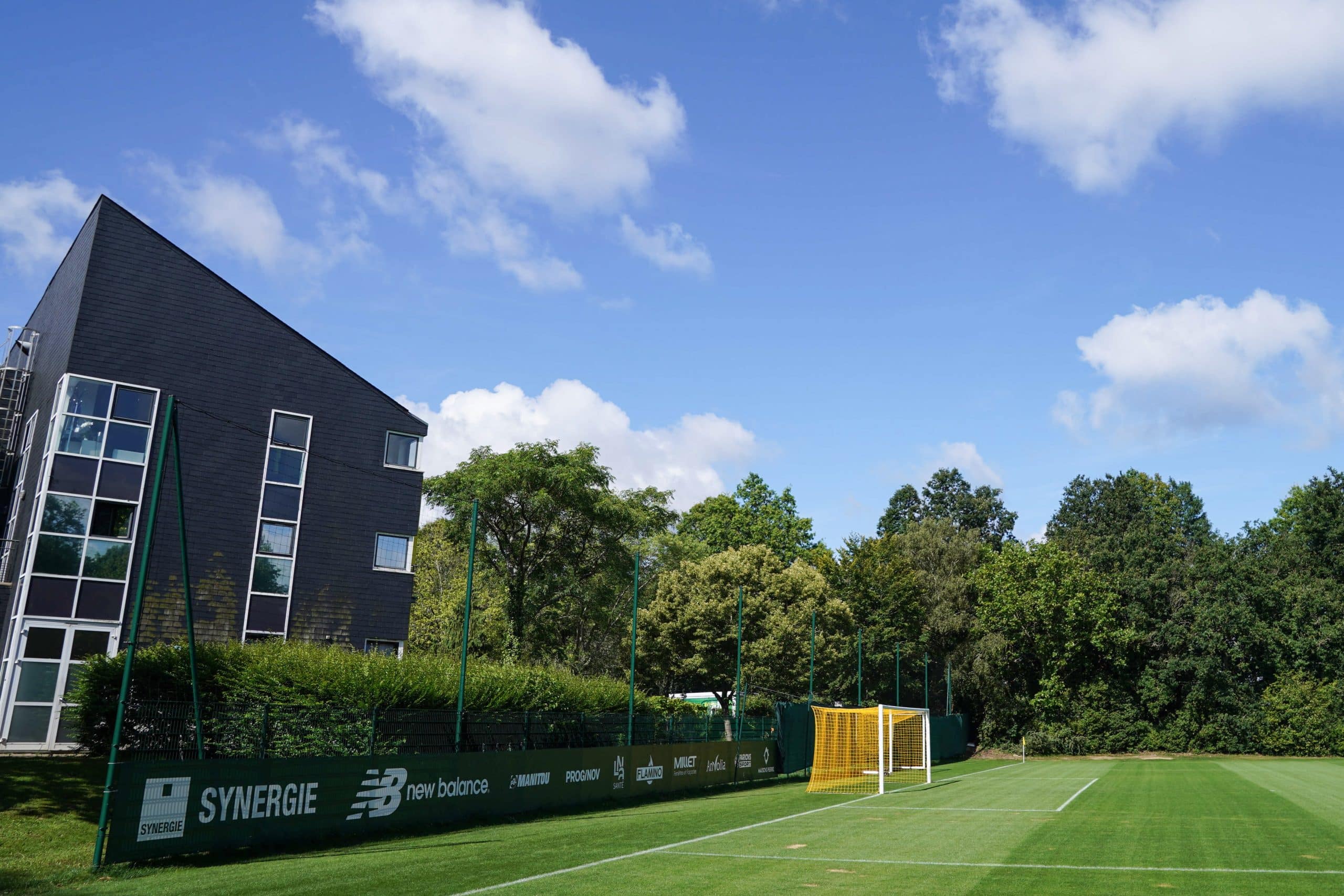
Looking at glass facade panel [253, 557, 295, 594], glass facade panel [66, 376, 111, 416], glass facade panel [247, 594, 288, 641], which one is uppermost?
glass facade panel [66, 376, 111, 416]

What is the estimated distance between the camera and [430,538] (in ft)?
216

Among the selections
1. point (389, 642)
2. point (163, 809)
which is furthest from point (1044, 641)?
point (163, 809)

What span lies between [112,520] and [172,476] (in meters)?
2.07

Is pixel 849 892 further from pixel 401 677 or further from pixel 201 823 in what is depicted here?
pixel 401 677

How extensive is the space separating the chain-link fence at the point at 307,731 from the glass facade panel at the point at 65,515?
1073cm

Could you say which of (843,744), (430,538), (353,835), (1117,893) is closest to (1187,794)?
(843,744)

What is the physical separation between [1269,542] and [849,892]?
74.1 meters

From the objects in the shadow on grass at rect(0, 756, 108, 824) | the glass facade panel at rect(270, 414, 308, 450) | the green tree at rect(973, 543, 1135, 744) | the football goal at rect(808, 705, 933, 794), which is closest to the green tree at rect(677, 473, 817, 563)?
the green tree at rect(973, 543, 1135, 744)

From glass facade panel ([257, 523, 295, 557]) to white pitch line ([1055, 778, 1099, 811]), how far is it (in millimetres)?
24596

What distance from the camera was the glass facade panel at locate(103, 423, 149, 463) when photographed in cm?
2911

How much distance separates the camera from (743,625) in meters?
50.1

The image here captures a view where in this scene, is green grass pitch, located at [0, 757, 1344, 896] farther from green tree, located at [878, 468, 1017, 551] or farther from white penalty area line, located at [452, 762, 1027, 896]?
green tree, located at [878, 468, 1017, 551]

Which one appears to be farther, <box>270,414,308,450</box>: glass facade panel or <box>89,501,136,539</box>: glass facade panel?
<box>270,414,308,450</box>: glass facade panel

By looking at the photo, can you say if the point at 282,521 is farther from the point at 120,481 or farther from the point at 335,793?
the point at 335,793
